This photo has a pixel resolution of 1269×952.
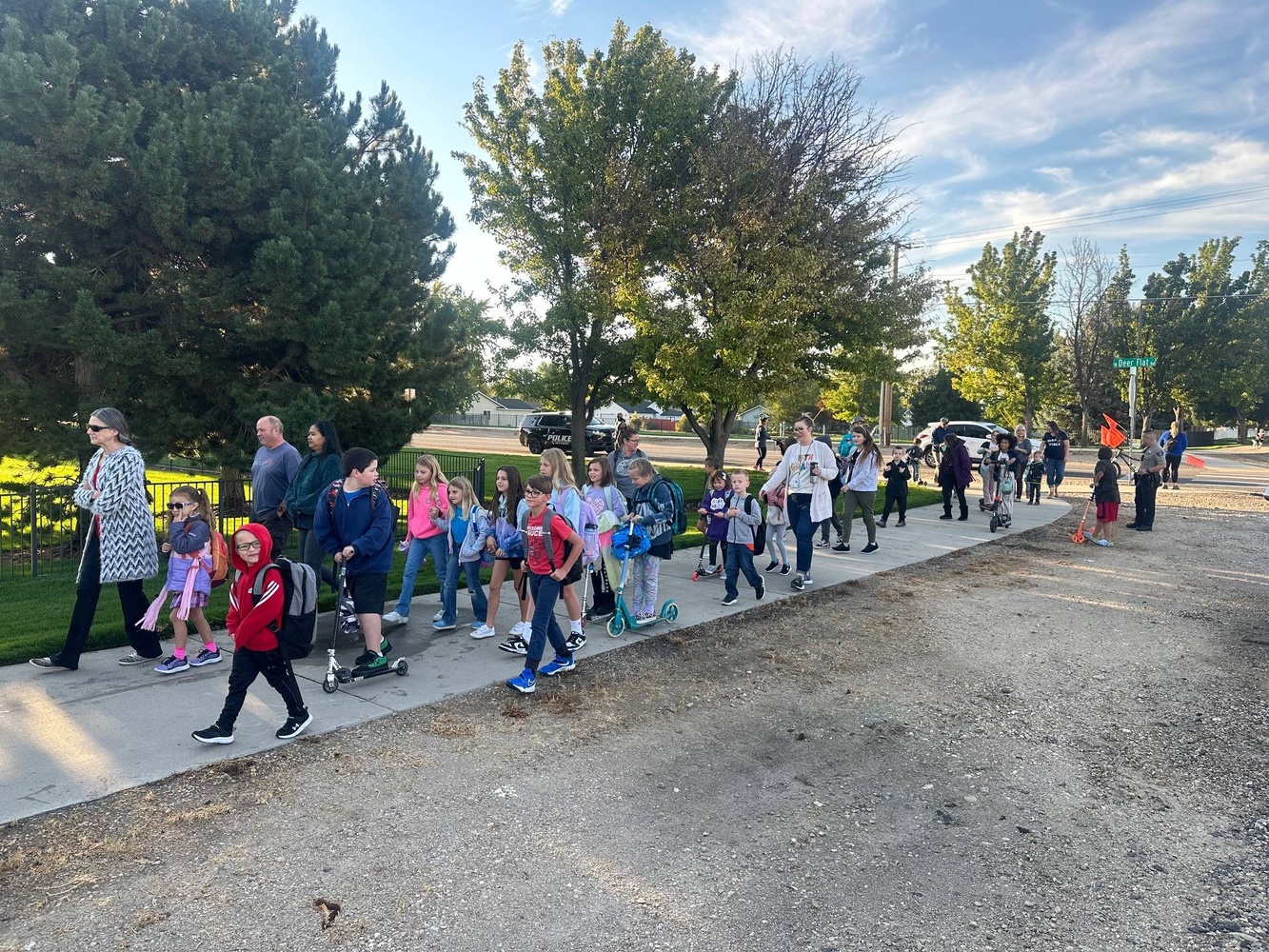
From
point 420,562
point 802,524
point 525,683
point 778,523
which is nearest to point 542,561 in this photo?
Result: point 525,683

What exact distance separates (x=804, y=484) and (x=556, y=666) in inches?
155

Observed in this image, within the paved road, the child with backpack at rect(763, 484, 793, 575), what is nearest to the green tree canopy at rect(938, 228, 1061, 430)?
the paved road

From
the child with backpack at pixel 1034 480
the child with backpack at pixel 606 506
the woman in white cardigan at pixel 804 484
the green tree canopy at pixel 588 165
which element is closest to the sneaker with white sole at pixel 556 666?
the child with backpack at pixel 606 506

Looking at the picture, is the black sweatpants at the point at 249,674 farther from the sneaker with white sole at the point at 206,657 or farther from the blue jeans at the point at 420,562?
the blue jeans at the point at 420,562

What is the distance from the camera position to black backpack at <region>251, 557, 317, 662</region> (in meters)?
4.35

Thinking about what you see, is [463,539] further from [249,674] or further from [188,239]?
[188,239]

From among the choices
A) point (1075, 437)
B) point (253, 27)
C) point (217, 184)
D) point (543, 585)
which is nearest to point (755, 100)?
point (253, 27)

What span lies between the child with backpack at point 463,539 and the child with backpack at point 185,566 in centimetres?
194

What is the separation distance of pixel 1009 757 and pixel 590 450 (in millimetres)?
29346

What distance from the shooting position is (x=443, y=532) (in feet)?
23.6

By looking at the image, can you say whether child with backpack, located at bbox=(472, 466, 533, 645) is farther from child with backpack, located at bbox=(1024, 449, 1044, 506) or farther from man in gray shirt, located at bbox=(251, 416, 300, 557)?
child with backpack, located at bbox=(1024, 449, 1044, 506)

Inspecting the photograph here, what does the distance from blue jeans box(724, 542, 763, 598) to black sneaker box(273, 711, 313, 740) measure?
4.74 m

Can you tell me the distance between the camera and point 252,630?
430cm

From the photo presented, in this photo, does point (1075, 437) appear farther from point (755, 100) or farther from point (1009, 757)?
point (1009, 757)
